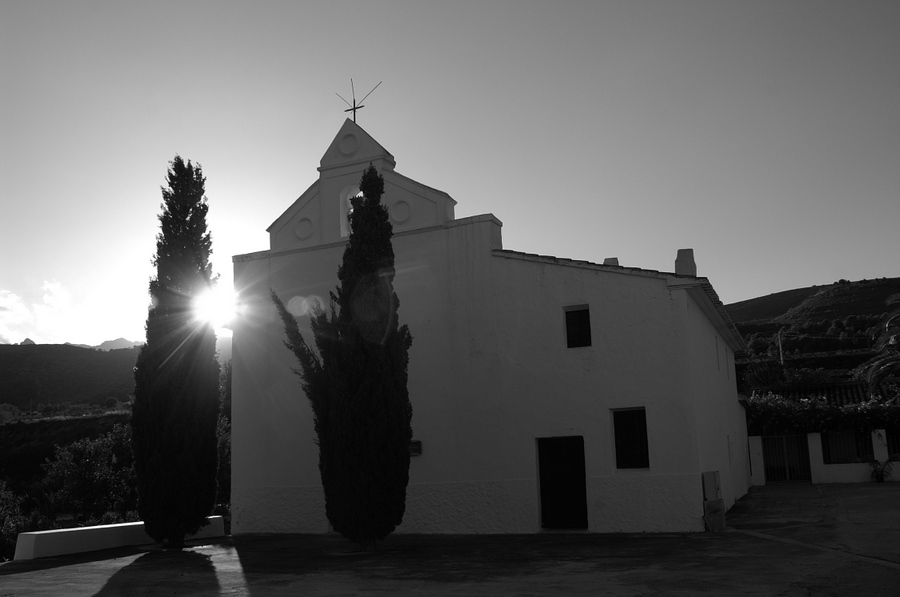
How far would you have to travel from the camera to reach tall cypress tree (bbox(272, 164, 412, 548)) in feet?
45.2

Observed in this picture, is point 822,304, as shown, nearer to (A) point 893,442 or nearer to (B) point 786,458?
(B) point 786,458

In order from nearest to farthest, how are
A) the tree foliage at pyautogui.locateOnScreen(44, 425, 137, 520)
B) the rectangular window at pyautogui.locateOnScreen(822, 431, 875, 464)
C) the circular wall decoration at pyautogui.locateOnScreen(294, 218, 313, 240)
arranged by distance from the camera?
1. the circular wall decoration at pyautogui.locateOnScreen(294, 218, 313, 240)
2. the tree foliage at pyautogui.locateOnScreen(44, 425, 137, 520)
3. the rectangular window at pyautogui.locateOnScreen(822, 431, 875, 464)

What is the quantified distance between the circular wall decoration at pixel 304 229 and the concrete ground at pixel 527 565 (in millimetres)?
7005

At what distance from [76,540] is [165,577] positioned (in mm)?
4836

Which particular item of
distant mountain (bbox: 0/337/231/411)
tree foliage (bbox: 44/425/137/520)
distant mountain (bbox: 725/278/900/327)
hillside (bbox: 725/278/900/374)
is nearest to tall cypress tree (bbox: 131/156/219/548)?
tree foliage (bbox: 44/425/137/520)

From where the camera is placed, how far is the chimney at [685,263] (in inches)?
826

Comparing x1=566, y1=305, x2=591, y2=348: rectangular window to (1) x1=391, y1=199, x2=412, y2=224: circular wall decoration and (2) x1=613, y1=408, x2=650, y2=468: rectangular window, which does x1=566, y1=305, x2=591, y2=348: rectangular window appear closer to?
(2) x1=613, y1=408, x2=650, y2=468: rectangular window

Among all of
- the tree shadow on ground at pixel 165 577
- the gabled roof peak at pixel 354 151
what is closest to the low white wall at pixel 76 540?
the tree shadow on ground at pixel 165 577

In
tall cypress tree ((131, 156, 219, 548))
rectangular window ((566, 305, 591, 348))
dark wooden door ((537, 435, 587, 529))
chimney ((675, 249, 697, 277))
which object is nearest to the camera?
tall cypress tree ((131, 156, 219, 548))

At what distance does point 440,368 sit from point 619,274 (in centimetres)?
432

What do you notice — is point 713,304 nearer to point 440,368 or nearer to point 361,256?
point 440,368

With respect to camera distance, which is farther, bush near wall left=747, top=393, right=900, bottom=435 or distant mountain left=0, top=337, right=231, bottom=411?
distant mountain left=0, top=337, right=231, bottom=411

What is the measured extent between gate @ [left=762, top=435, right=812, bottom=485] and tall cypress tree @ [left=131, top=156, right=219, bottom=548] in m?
21.9

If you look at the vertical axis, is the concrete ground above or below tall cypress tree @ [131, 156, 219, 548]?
below
